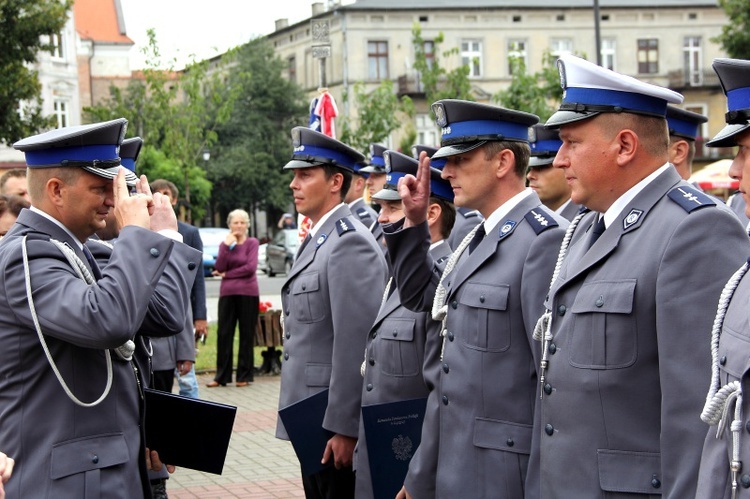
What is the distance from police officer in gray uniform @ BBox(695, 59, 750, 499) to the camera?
9.11ft

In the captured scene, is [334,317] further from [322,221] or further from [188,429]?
[188,429]

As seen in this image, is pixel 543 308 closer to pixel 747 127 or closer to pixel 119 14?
pixel 747 127

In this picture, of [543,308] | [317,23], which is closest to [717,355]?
[543,308]

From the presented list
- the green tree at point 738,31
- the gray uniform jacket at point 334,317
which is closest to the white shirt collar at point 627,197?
the gray uniform jacket at point 334,317

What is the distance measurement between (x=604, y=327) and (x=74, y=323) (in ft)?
5.69

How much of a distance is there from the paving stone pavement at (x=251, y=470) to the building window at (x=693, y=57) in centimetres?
5383

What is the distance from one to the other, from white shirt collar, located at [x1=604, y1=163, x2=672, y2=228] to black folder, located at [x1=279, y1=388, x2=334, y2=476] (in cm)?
239

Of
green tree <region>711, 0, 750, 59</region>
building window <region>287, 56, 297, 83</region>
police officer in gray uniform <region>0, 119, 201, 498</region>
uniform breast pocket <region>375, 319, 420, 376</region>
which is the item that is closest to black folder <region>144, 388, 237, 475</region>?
police officer in gray uniform <region>0, 119, 201, 498</region>

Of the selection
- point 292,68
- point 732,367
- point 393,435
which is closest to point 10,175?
point 393,435

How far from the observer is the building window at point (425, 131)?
59062 mm

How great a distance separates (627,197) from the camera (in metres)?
3.75

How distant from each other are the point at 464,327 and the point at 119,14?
69.6 meters

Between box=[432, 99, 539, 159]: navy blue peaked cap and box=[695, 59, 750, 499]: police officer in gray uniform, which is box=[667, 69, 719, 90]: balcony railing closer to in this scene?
box=[432, 99, 539, 159]: navy blue peaked cap

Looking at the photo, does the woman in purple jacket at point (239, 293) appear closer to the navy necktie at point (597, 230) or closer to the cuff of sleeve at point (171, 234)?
the cuff of sleeve at point (171, 234)
